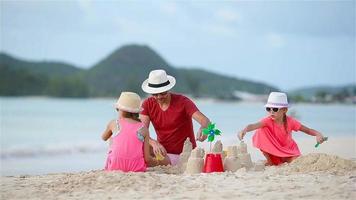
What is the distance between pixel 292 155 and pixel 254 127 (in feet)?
1.73

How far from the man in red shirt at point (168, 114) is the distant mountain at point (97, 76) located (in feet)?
156

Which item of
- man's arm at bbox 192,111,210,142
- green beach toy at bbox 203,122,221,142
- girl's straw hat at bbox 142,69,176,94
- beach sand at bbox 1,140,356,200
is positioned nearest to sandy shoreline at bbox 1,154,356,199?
beach sand at bbox 1,140,356,200

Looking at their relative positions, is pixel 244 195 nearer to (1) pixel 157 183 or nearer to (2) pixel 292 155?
(1) pixel 157 183

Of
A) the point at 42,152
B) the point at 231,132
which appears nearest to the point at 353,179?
the point at 42,152

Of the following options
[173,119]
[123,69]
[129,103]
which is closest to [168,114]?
[173,119]

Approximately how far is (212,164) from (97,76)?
53.2 m

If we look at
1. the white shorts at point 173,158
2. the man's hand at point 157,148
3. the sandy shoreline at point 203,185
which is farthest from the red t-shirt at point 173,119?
the sandy shoreline at point 203,185

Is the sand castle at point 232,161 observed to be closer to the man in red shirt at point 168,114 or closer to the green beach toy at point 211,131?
the green beach toy at point 211,131

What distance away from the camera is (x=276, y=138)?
7461 mm

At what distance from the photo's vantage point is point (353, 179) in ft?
19.0

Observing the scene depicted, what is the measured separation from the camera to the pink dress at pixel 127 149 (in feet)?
20.7

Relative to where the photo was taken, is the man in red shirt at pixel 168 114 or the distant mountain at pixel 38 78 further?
the distant mountain at pixel 38 78

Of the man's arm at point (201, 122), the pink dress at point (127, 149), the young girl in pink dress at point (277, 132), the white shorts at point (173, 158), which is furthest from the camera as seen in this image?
the young girl in pink dress at point (277, 132)

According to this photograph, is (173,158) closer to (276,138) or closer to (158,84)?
(158,84)
